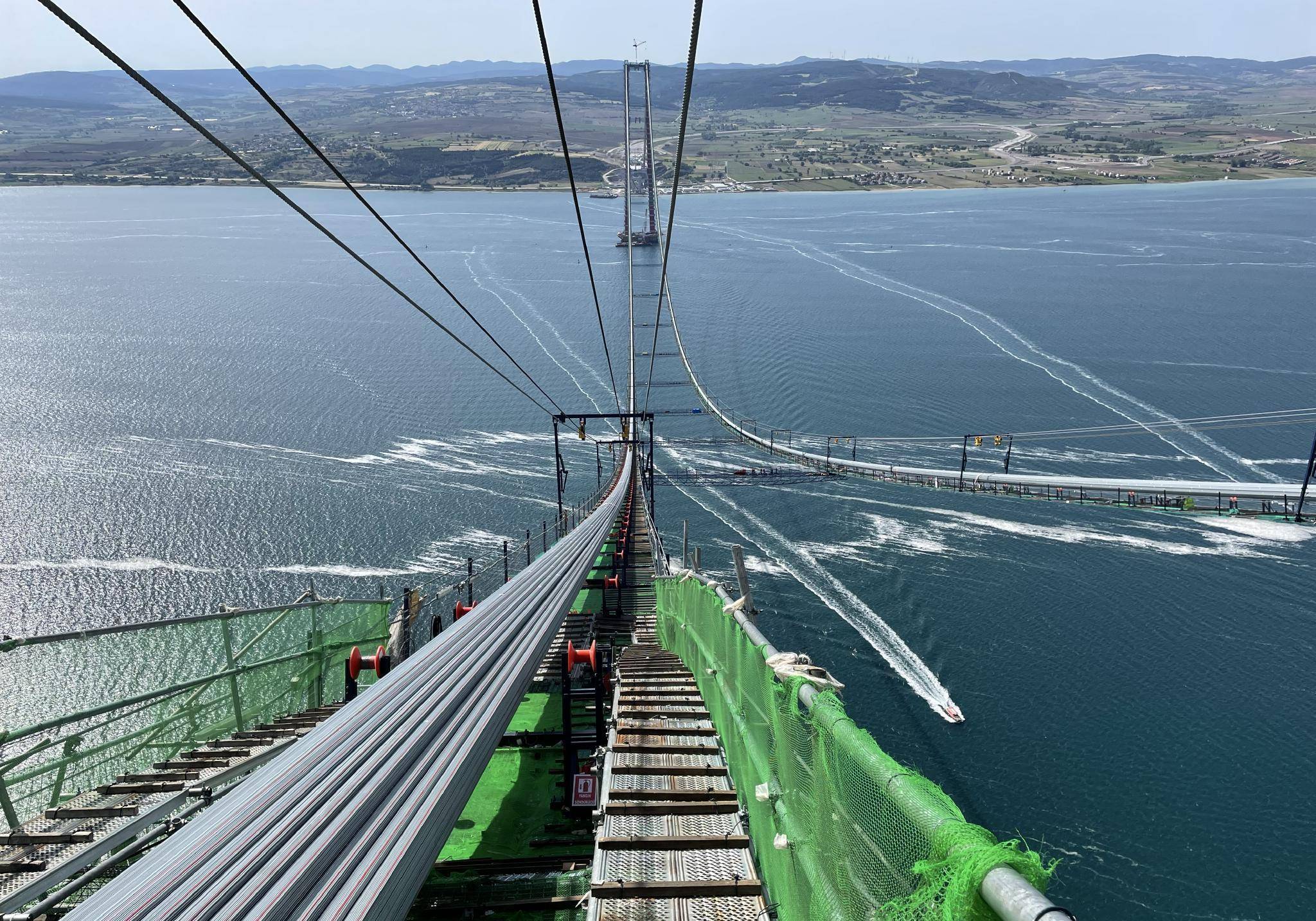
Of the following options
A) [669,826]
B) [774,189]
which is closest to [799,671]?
[669,826]

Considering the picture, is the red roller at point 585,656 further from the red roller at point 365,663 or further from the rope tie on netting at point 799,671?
the rope tie on netting at point 799,671

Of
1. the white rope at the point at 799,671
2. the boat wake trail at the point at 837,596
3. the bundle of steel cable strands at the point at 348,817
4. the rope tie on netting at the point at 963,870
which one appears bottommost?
the boat wake trail at the point at 837,596

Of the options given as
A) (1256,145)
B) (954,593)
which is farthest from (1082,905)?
(1256,145)

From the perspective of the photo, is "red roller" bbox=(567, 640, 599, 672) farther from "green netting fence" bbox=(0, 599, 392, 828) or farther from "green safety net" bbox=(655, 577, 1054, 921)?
"green safety net" bbox=(655, 577, 1054, 921)

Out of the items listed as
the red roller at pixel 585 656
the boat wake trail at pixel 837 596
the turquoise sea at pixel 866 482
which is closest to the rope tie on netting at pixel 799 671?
the red roller at pixel 585 656

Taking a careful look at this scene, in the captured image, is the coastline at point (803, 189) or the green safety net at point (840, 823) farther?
the coastline at point (803, 189)

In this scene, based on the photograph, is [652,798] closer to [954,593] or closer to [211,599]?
[954,593]
